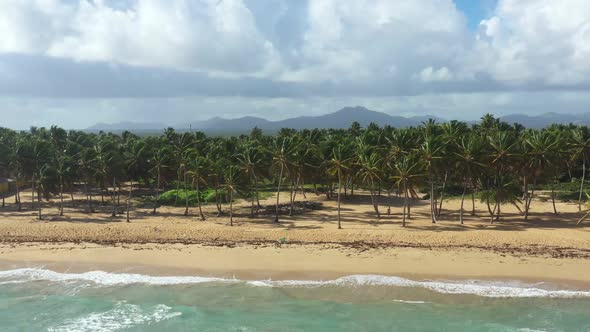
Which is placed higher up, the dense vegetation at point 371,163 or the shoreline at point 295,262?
the dense vegetation at point 371,163

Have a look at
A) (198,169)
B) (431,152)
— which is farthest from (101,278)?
(431,152)

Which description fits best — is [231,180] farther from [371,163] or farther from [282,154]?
[371,163]

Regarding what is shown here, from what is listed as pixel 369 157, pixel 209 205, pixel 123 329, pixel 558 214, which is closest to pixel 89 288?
pixel 123 329

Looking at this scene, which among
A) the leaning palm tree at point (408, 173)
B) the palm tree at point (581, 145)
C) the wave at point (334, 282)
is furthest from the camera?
the palm tree at point (581, 145)

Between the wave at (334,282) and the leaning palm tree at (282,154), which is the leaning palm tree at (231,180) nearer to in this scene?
the leaning palm tree at (282,154)

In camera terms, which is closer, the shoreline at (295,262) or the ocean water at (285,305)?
the ocean water at (285,305)

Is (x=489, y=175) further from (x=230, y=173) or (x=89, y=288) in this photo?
A: (x=89, y=288)

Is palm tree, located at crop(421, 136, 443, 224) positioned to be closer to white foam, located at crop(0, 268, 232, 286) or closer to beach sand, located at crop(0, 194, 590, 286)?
beach sand, located at crop(0, 194, 590, 286)

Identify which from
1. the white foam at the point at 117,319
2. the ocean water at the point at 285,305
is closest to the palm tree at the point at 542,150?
the ocean water at the point at 285,305
